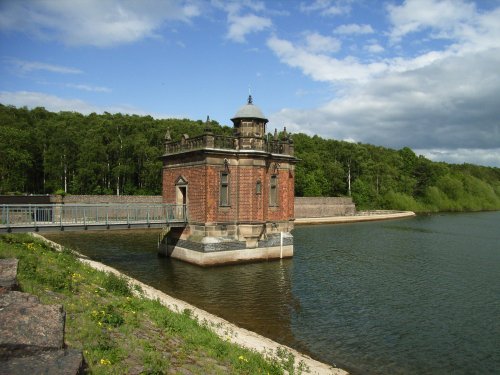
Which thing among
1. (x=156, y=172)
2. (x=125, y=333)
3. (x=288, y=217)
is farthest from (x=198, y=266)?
(x=156, y=172)

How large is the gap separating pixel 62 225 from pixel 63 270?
6.86 meters

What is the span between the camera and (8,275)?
29.6 feet

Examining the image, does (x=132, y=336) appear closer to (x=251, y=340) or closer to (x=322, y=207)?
(x=251, y=340)

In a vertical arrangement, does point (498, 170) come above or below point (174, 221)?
above

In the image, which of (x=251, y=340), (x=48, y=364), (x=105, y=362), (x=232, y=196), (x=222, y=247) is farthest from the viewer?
(x=232, y=196)

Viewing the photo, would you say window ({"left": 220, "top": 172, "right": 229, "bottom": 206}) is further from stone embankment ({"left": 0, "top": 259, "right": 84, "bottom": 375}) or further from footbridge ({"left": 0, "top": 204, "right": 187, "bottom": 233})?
stone embankment ({"left": 0, "top": 259, "right": 84, "bottom": 375})

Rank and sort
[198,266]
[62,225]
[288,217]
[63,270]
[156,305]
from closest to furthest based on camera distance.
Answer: [156,305]
[63,270]
[62,225]
[198,266]
[288,217]

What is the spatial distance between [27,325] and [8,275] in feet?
10.8

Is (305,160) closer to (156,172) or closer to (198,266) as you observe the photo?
(156,172)

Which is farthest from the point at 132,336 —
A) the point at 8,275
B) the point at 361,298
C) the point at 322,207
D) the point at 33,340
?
the point at 322,207

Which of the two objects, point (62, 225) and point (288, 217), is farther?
point (288, 217)

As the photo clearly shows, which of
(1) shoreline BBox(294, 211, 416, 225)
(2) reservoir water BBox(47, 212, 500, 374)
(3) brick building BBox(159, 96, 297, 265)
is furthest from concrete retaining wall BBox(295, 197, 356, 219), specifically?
(3) brick building BBox(159, 96, 297, 265)

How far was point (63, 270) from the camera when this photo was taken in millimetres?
13852

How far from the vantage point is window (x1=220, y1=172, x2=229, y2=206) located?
23.3 metres
